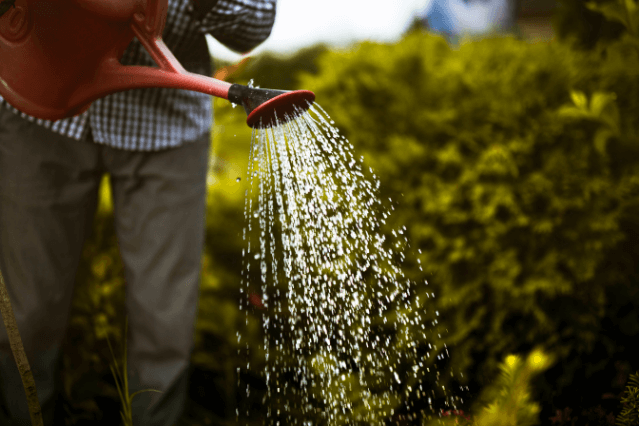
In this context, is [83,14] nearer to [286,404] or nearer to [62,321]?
[62,321]

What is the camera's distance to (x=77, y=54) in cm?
72

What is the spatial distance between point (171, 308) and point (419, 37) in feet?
5.39

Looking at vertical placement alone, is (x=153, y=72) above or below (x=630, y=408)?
above

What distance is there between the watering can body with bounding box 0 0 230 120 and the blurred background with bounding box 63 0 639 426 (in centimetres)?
101

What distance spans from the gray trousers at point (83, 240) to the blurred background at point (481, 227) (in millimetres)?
408

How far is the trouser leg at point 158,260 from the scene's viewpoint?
1262 mm

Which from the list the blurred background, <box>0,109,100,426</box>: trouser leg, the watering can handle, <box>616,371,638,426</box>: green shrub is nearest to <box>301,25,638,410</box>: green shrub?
the blurred background

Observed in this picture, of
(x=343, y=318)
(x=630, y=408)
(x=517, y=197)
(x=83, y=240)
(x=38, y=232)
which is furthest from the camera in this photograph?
(x=517, y=197)

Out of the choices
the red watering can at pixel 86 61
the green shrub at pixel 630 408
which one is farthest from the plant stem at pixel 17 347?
the green shrub at pixel 630 408

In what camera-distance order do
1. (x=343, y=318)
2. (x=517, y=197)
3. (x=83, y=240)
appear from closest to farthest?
(x=83, y=240) < (x=343, y=318) < (x=517, y=197)

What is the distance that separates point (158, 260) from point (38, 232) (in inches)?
11.9

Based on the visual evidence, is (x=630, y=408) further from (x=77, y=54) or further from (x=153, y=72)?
(x=77, y=54)

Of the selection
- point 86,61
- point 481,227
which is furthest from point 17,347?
point 481,227

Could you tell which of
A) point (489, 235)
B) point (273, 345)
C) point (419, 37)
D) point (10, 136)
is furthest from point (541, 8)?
point (10, 136)
